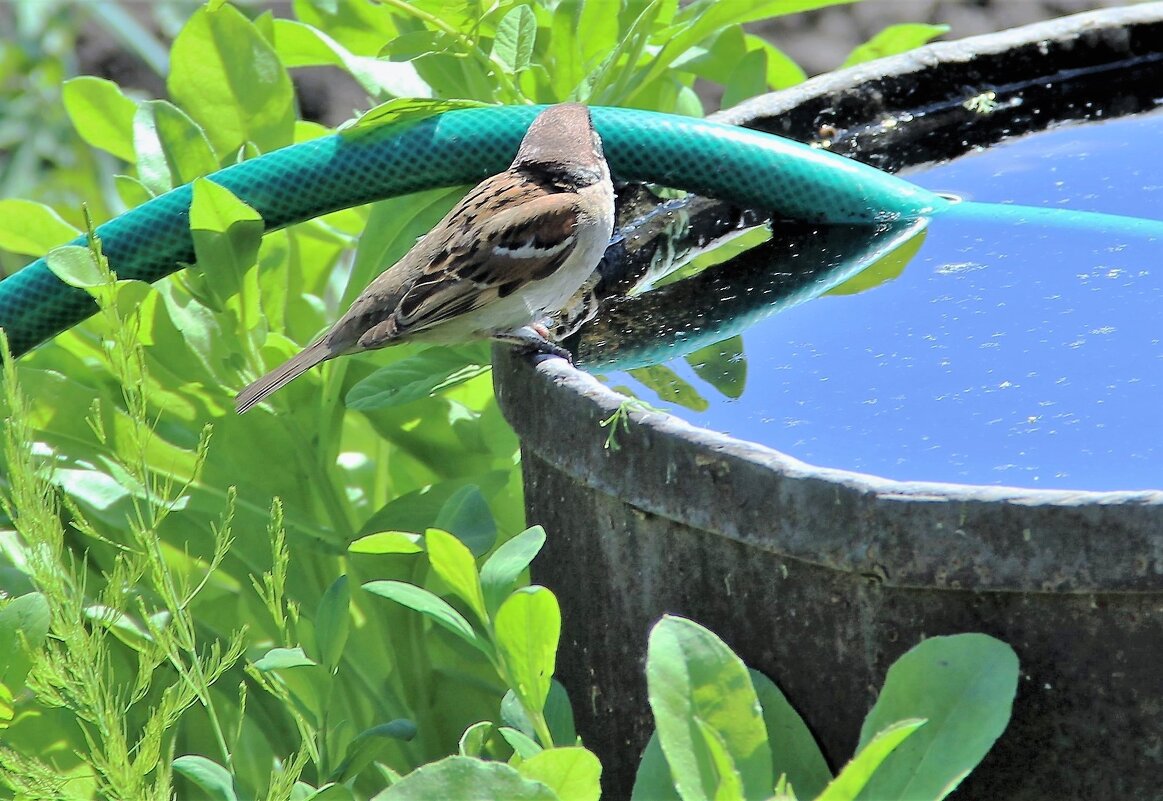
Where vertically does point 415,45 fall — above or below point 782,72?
above

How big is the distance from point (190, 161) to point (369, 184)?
34cm

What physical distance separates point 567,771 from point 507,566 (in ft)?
0.83

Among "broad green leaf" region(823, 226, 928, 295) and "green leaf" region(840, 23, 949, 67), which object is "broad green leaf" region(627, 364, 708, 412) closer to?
"broad green leaf" region(823, 226, 928, 295)

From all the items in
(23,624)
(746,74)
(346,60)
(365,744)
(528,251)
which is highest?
(346,60)

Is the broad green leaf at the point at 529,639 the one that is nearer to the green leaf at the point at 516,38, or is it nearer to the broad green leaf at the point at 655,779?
the broad green leaf at the point at 655,779

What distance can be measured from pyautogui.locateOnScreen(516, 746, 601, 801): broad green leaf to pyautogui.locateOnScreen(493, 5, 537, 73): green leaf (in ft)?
4.56

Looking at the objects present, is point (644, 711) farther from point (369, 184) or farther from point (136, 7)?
point (136, 7)

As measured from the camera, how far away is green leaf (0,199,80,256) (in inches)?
97.4

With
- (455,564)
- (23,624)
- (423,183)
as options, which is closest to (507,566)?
(455,564)

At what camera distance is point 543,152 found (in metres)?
2.31

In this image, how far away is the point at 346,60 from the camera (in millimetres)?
2662

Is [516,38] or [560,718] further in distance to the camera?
[516,38]

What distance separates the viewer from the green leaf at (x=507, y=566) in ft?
5.10

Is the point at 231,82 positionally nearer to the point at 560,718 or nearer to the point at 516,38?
the point at 516,38
